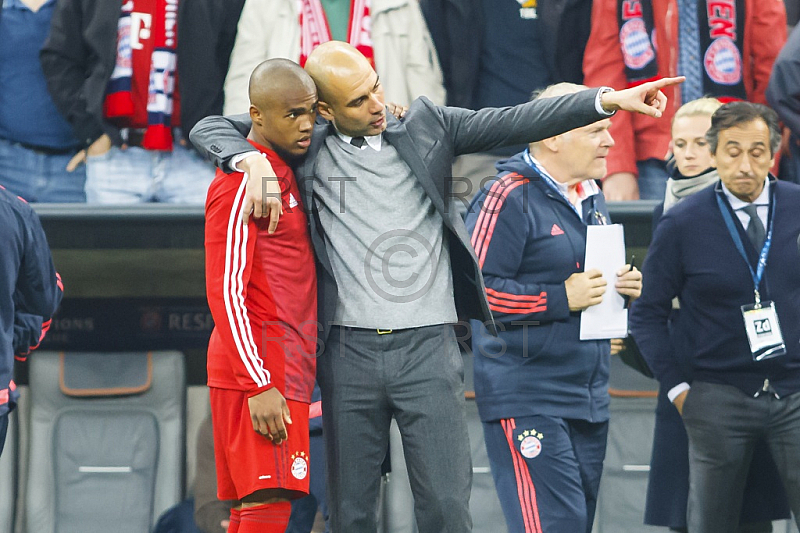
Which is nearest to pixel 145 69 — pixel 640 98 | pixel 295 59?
pixel 295 59

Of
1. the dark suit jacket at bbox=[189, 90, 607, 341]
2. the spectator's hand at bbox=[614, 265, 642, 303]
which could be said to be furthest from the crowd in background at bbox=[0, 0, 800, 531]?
the dark suit jacket at bbox=[189, 90, 607, 341]

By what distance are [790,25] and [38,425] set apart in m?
4.12

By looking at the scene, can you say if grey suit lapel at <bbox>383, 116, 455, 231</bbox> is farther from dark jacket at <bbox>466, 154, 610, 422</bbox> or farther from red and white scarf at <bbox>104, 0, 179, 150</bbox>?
red and white scarf at <bbox>104, 0, 179, 150</bbox>

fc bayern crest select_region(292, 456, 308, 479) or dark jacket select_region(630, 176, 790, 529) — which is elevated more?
fc bayern crest select_region(292, 456, 308, 479)

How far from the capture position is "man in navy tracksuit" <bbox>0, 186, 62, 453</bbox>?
430cm

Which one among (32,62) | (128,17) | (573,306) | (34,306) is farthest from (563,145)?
(32,62)

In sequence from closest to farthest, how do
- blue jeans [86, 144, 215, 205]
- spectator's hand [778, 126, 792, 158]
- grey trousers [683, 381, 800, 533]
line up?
grey trousers [683, 381, 800, 533] → spectator's hand [778, 126, 792, 158] → blue jeans [86, 144, 215, 205]

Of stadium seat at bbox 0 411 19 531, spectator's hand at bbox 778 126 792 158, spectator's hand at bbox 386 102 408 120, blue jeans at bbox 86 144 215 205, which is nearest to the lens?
spectator's hand at bbox 386 102 408 120

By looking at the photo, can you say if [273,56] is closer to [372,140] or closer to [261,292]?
[372,140]

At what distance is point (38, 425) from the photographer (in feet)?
19.1

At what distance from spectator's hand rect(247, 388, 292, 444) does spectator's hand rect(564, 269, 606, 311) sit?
110 centimetres

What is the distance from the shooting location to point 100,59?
546 cm

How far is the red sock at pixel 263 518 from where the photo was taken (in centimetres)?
338

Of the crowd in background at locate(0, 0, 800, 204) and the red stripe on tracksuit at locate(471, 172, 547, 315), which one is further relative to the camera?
the crowd in background at locate(0, 0, 800, 204)
